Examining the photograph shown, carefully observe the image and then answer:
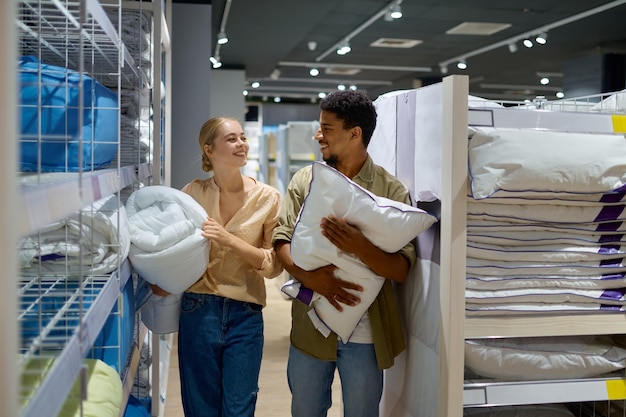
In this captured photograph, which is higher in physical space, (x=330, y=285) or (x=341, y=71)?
(x=341, y=71)

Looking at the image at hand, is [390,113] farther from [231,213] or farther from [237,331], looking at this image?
[237,331]

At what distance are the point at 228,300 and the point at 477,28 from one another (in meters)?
7.86

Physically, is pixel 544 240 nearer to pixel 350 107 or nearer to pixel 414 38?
pixel 350 107

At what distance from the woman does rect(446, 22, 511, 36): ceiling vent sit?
23.7 feet

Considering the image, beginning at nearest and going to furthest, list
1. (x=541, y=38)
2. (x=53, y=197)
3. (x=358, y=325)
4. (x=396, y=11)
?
(x=53, y=197)
(x=358, y=325)
(x=396, y=11)
(x=541, y=38)

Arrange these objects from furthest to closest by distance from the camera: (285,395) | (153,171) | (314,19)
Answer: (314,19)
(285,395)
(153,171)

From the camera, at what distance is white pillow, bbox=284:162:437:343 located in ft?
6.68

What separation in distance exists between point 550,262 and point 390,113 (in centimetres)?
82

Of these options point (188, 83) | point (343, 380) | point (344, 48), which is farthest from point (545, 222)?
point (344, 48)

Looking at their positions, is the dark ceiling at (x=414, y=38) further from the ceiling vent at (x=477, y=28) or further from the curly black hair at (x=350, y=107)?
the curly black hair at (x=350, y=107)

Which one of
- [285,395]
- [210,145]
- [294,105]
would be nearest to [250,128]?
[294,105]

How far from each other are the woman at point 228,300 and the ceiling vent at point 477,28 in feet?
23.7

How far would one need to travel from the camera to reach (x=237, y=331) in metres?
2.48

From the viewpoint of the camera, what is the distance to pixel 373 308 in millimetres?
2230
